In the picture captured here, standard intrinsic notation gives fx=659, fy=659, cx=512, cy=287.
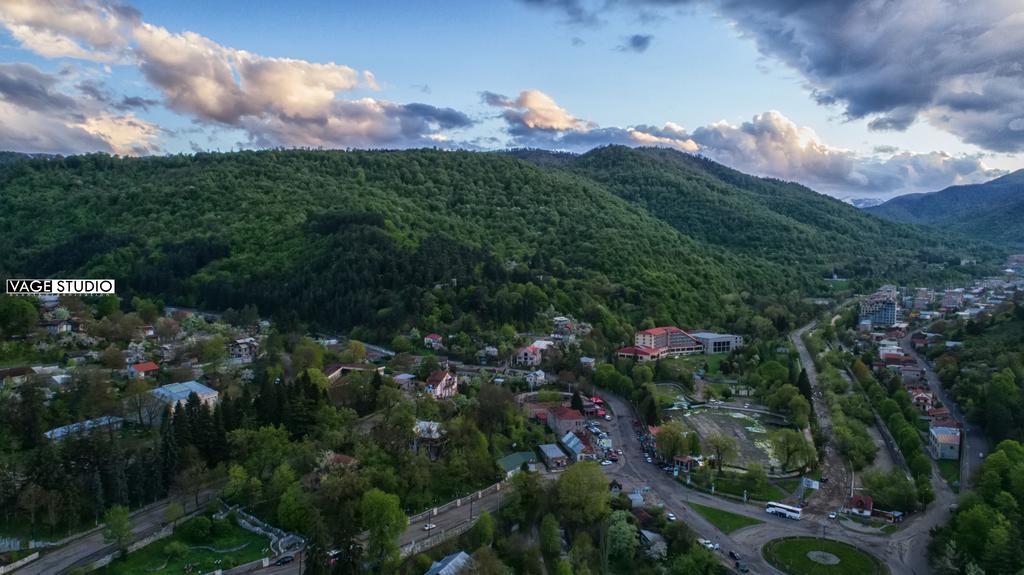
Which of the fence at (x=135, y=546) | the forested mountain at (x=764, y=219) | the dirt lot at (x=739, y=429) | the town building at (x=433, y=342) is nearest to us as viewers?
the fence at (x=135, y=546)

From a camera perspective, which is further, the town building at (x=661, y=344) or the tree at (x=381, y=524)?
the town building at (x=661, y=344)

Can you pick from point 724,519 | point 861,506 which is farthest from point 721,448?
point 861,506

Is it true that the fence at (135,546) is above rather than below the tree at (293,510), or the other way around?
below

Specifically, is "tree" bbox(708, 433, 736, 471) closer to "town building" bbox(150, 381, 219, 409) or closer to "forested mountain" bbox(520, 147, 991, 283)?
"town building" bbox(150, 381, 219, 409)


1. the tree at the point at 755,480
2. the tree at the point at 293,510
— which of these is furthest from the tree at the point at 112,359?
the tree at the point at 755,480

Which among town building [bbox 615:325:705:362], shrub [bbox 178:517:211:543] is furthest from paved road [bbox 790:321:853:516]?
shrub [bbox 178:517:211:543]

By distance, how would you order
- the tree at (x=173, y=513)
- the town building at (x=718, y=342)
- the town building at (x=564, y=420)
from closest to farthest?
the tree at (x=173, y=513), the town building at (x=564, y=420), the town building at (x=718, y=342)

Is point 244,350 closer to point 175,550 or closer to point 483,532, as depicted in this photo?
point 175,550

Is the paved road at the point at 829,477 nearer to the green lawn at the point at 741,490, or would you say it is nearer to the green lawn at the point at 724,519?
the green lawn at the point at 741,490
